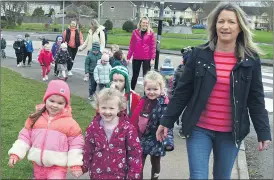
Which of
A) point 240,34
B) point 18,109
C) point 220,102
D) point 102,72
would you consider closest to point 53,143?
point 220,102

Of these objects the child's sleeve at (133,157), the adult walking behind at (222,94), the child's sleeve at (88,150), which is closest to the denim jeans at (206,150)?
the adult walking behind at (222,94)

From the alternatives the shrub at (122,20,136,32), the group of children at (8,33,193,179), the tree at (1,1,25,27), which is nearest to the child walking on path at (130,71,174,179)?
the group of children at (8,33,193,179)

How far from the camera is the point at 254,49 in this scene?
368 centimetres

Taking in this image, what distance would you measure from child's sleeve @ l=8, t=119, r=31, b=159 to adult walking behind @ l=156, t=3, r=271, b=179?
1270mm

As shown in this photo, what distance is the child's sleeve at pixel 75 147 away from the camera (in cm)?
384

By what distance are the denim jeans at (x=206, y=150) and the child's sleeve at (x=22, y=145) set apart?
1413 mm

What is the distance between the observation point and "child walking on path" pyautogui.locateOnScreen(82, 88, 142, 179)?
12.5 ft

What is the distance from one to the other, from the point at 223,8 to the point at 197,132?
101 centimetres

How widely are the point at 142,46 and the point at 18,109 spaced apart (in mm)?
2990

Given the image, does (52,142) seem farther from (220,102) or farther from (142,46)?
(142,46)

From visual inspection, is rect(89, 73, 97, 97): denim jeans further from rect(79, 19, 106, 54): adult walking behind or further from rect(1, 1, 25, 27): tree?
rect(1, 1, 25, 27): tree

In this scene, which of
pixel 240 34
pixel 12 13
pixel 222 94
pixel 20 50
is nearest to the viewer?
pixel 222 94

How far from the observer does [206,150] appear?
3574mm

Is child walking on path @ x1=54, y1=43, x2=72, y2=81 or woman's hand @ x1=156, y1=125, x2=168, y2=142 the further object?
child walking on path @ x1=54, y1=43, x2=72, y2=81
